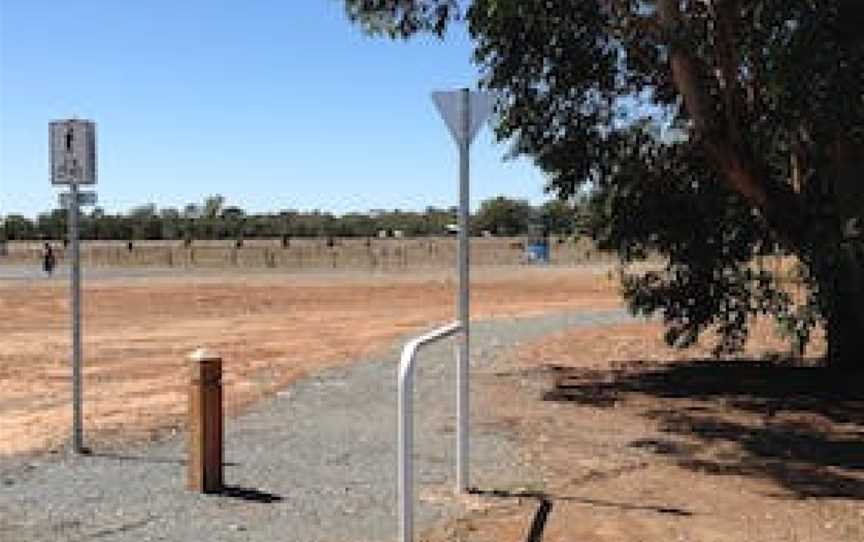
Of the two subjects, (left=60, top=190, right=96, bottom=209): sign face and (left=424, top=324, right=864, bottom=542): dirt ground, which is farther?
(left=60, top=190, right=96, bottom=209): sign face

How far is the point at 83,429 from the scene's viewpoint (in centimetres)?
1407

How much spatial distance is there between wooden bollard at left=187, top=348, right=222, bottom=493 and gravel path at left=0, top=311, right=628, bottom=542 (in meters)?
0.16

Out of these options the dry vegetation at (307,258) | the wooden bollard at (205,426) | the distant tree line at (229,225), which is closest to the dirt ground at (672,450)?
the wooden bollard at (205,426)

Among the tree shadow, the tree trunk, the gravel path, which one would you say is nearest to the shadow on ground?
the tree trunk

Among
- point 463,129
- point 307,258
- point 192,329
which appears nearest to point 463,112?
point 463,129

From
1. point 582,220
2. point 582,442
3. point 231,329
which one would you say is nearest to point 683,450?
point 582,442

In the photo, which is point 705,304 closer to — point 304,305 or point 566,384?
point 566,384

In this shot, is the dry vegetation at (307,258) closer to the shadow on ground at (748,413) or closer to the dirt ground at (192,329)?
the dirt ground at (192,329)

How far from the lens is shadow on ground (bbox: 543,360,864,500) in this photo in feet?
40.2

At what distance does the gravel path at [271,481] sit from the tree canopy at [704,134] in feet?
11.6

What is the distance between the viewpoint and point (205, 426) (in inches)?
410

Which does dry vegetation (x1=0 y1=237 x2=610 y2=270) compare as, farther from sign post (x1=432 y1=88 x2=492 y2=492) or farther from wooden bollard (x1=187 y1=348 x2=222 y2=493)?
sign post (x1=432 y1=88 x2=492 y2=492)

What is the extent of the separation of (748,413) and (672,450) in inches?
118

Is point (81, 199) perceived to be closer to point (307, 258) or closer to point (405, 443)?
point (405, 443)
